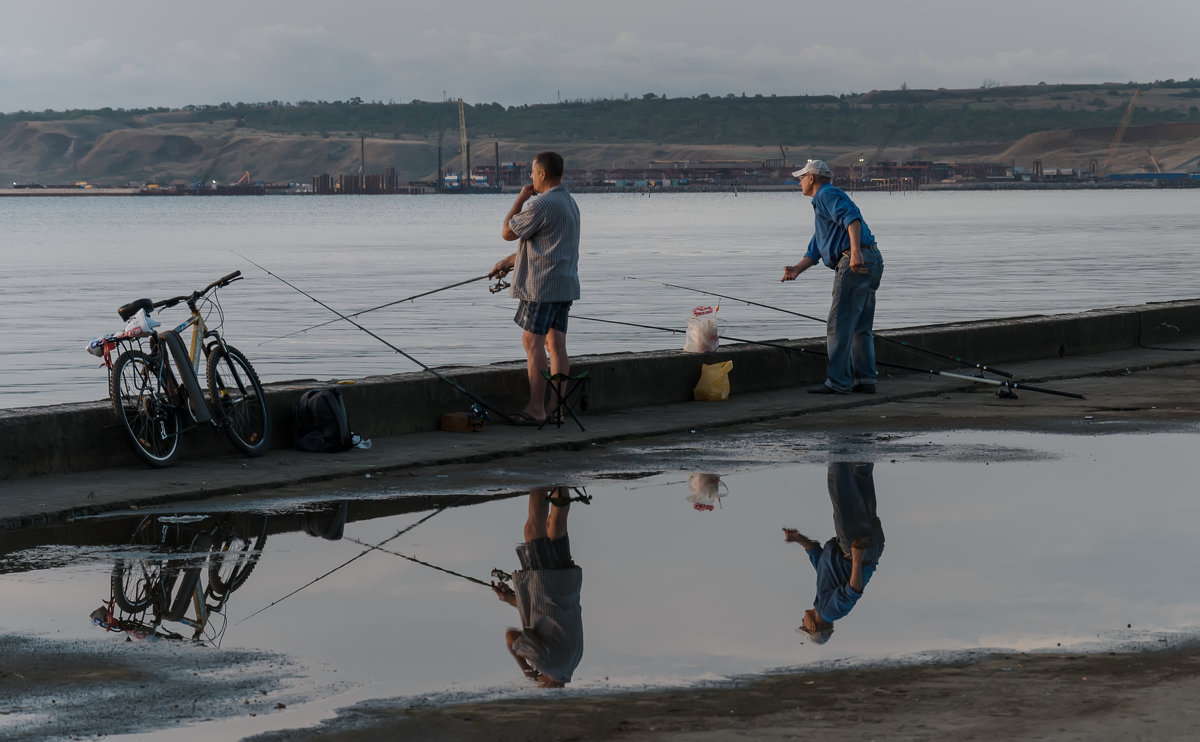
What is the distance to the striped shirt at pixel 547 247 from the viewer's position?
11.5 meters

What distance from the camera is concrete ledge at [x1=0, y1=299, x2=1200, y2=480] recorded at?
1001 cm

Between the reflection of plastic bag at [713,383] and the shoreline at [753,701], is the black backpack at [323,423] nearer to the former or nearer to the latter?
the reflection of plastic bag at [713,383]

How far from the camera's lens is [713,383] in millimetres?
13852

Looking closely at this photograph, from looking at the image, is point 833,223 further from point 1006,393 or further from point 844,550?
point 844,550

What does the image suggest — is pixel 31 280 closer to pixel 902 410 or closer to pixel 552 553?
pixel 902 410

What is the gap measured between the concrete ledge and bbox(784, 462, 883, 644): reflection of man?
3163 millimetres

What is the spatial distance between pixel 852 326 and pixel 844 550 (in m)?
6.27

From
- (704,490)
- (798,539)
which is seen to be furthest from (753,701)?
(704,490)

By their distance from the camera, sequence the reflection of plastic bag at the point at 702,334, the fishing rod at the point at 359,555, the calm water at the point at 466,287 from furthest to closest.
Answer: the calm water at the point at 466,287
the reflection of plastic bag at the point at 702,334
the fishing rod at the point at 359,555

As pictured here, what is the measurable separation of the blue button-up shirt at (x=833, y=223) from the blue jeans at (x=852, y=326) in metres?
0.09

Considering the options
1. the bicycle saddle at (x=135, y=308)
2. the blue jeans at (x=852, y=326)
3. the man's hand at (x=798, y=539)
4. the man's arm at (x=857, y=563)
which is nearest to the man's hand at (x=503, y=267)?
the bicycle saddle at (x=135, y=308)

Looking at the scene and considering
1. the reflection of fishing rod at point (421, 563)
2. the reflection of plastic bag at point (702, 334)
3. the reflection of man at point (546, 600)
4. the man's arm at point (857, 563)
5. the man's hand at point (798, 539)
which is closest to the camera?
the reflection of man at point (546, 600)

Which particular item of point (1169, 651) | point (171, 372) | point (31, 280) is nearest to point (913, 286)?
point (31, 280)

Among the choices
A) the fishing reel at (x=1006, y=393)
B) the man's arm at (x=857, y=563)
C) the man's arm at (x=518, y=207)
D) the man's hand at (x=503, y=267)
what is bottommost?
the fishing reel at (x=1006, y=393)
